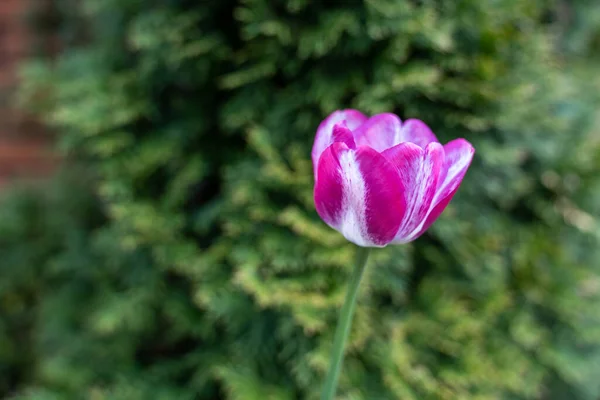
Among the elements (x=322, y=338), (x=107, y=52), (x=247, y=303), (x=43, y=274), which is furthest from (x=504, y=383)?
(x=43, y=274)

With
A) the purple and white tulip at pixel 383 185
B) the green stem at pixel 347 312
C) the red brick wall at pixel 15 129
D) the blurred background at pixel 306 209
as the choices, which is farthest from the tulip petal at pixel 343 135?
the red brick wall at pixel 15 129

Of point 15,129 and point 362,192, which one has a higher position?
point 362,192

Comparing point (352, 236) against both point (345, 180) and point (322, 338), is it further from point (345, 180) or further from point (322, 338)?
point (322, 338)

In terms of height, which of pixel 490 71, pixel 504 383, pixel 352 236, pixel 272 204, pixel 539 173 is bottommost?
pixel 504 383

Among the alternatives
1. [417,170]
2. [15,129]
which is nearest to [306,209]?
[417,170]

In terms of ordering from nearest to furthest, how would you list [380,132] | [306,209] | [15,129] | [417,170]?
[417,170] → [380,132] → [306,209] → [15,129]

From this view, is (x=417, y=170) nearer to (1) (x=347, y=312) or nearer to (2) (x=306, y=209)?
(1) (x=347, y=312)

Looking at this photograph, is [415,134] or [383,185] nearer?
[383,185]
